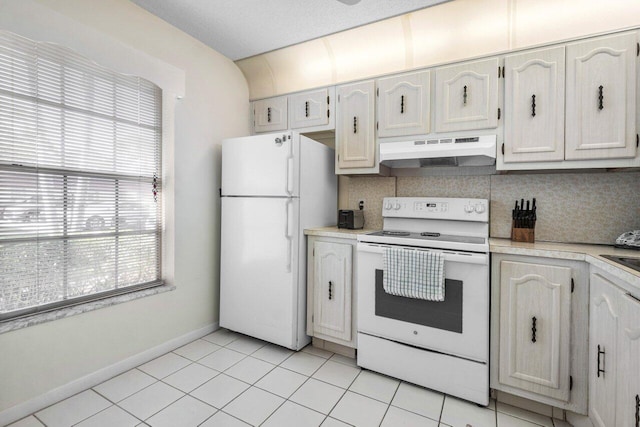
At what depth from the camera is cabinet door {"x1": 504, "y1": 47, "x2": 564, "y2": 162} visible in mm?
1897

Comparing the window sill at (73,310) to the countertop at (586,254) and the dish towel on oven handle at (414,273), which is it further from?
the countertop at (586,254)

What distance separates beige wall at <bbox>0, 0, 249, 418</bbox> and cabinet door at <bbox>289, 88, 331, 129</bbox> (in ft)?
1.95

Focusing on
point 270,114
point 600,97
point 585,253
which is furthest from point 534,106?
point 270,114

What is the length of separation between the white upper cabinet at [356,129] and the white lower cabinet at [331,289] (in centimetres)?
67

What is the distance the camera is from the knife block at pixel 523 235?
2068mm

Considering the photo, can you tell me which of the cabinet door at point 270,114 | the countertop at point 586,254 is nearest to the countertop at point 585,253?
the countertop at point 586,254

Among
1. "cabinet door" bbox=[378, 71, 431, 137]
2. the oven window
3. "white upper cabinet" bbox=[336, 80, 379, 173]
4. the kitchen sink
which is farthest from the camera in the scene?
"white upper cabinet" bbox=[336, 80, 379, 173]

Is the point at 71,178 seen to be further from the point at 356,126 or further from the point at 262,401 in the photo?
the point at 356,126

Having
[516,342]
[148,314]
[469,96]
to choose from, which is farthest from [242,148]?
[516,342]

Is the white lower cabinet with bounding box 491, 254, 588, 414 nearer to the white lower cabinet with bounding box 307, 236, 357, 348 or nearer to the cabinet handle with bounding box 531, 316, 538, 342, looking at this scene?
the cabinet handle with bounding box 531, 316, 538, 342

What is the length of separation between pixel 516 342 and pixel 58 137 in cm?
302

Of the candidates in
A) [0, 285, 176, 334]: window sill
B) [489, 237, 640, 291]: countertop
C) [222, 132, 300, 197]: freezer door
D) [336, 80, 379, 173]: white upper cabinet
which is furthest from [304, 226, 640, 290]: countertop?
[0, 285, 176, 334]: window sill

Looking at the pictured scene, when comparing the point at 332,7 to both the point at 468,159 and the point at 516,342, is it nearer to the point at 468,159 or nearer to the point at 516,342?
the point at 468,159

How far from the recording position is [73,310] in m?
1.88
